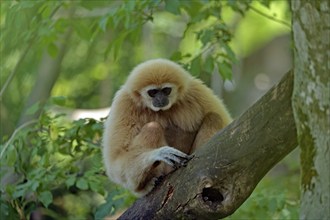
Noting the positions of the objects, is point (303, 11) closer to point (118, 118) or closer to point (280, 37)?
point (118, 118)

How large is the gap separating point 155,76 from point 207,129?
0.59 meters

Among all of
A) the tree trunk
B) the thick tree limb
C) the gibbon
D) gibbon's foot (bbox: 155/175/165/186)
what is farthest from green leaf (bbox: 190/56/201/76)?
the tree trunk

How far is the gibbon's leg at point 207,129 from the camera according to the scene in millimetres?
5105

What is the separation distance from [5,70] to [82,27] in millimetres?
2384

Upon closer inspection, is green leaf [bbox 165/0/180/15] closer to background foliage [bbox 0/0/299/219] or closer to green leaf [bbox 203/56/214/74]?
background foliage [bbox 0/0/299/219]

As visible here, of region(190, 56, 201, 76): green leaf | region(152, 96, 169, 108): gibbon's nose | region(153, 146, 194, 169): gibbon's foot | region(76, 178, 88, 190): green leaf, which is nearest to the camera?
region(153, 146, 194, 169): gibbon's foot

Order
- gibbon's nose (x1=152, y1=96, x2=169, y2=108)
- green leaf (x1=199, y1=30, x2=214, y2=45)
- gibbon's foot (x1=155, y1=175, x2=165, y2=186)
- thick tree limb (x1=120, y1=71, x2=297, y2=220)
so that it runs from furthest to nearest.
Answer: green leaf (x1=199, y1=30, x2=214, y2=45), gibbon's nose (x1=152, y1=96, x2=169, y2=108), gibbon's foot (x1=155, y1=175, x2=165, y2=186), thick tree limb (x1=120, y1=71, x2=297, y2=220)

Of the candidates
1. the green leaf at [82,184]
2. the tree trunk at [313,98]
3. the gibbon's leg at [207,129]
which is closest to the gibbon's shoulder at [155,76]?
the gibbon's leg at [207,129]

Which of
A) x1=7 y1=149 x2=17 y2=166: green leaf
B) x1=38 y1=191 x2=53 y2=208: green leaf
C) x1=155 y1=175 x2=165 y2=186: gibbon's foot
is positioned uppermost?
x1=155 y1=175 x2=165 y2=186: gibbon's foot

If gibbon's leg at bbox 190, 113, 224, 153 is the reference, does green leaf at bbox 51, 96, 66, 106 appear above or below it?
below

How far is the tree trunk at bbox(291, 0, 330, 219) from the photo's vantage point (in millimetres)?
3033

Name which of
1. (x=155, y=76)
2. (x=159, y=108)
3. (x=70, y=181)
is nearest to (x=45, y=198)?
(x=70, y=181)

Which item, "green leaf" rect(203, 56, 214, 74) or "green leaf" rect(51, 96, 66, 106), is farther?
"green leaf" rect(203, 56, 214, 74)

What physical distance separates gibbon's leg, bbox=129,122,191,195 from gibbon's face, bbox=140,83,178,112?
0.27 meters
